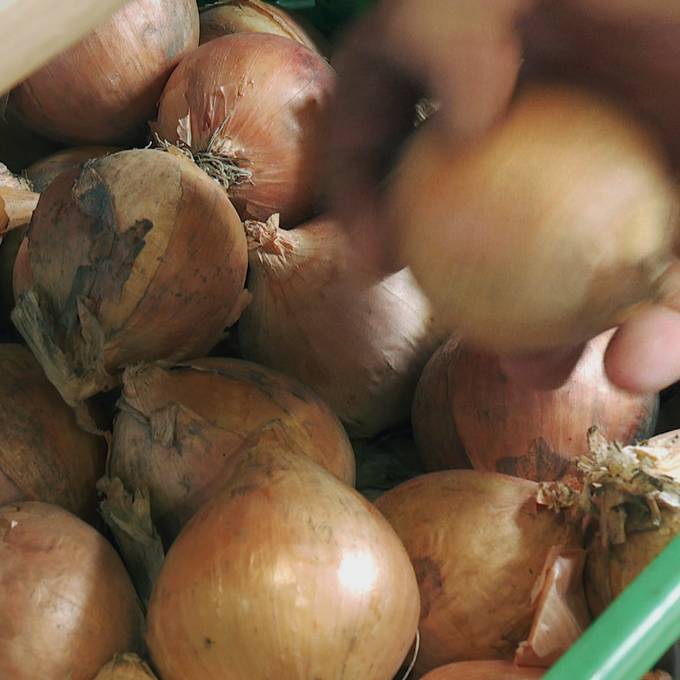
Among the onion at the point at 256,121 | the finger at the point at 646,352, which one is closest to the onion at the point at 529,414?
the finger at the point at 646,352

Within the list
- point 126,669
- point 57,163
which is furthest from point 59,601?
point 57,163

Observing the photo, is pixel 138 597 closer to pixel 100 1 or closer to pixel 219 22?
pixel 100 1

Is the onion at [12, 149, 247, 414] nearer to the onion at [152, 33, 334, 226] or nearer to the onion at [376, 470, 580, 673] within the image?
the onion at [152, 33, 334, 226]

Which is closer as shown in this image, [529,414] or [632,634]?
[632,634]

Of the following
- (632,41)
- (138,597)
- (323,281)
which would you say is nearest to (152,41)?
(323,281)

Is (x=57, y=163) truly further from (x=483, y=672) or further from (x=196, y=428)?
(x=483, y=672)

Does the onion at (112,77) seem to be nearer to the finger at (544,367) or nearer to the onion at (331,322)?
the onion at (331,322)
